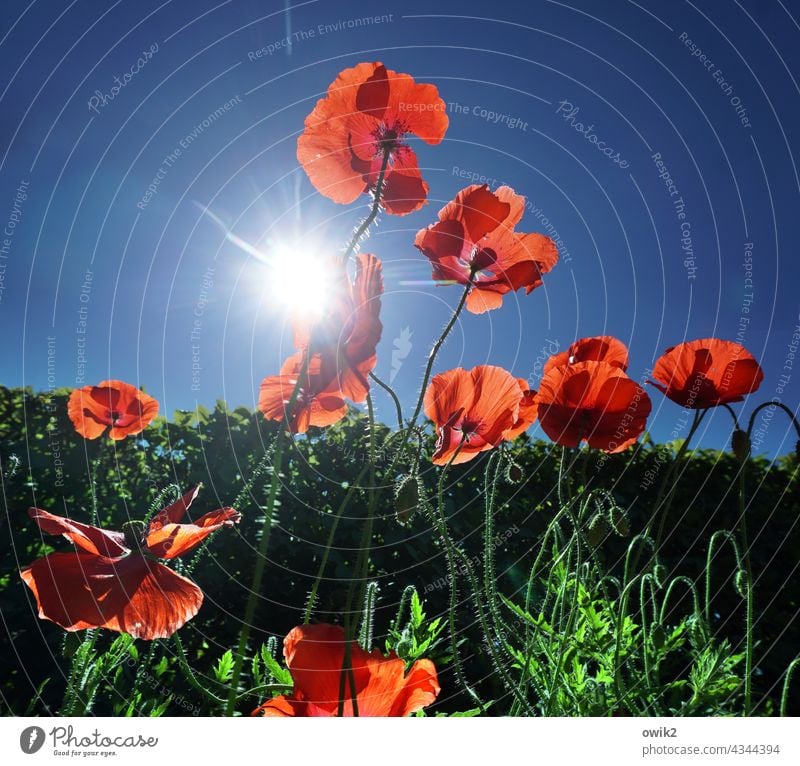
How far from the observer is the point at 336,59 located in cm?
77

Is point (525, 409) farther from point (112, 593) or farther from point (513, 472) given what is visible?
point (112, 593)

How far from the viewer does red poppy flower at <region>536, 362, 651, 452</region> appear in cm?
63

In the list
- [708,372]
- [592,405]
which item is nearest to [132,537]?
[592,405]

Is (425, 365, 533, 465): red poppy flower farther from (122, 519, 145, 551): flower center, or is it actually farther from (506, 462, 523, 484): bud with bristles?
(122, 519, 145, 551): flower center

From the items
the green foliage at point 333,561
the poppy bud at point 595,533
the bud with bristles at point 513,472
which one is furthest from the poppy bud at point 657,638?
the bud with bristles at point 513,472

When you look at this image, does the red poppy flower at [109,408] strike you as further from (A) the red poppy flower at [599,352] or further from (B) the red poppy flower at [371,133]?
(A) the red poppy flower at [599,352]

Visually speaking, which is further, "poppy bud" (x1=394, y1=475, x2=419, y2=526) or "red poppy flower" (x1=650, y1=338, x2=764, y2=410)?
"red poppy flower" (x1=650, y1=338, x2=764, y2=410)

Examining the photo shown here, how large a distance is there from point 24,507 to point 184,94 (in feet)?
2.72

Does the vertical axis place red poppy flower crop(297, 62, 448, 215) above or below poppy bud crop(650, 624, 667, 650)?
above

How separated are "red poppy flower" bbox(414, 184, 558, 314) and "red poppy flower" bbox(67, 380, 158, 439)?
0.39m

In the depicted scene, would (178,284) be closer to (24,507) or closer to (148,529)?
(148,529)

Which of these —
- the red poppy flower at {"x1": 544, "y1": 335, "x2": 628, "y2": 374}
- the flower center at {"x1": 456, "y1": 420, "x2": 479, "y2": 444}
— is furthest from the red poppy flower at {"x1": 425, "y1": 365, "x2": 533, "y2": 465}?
the red poppy flower at {"x1": 544, "y1": 335, "x2": 628, "y2": 374}
